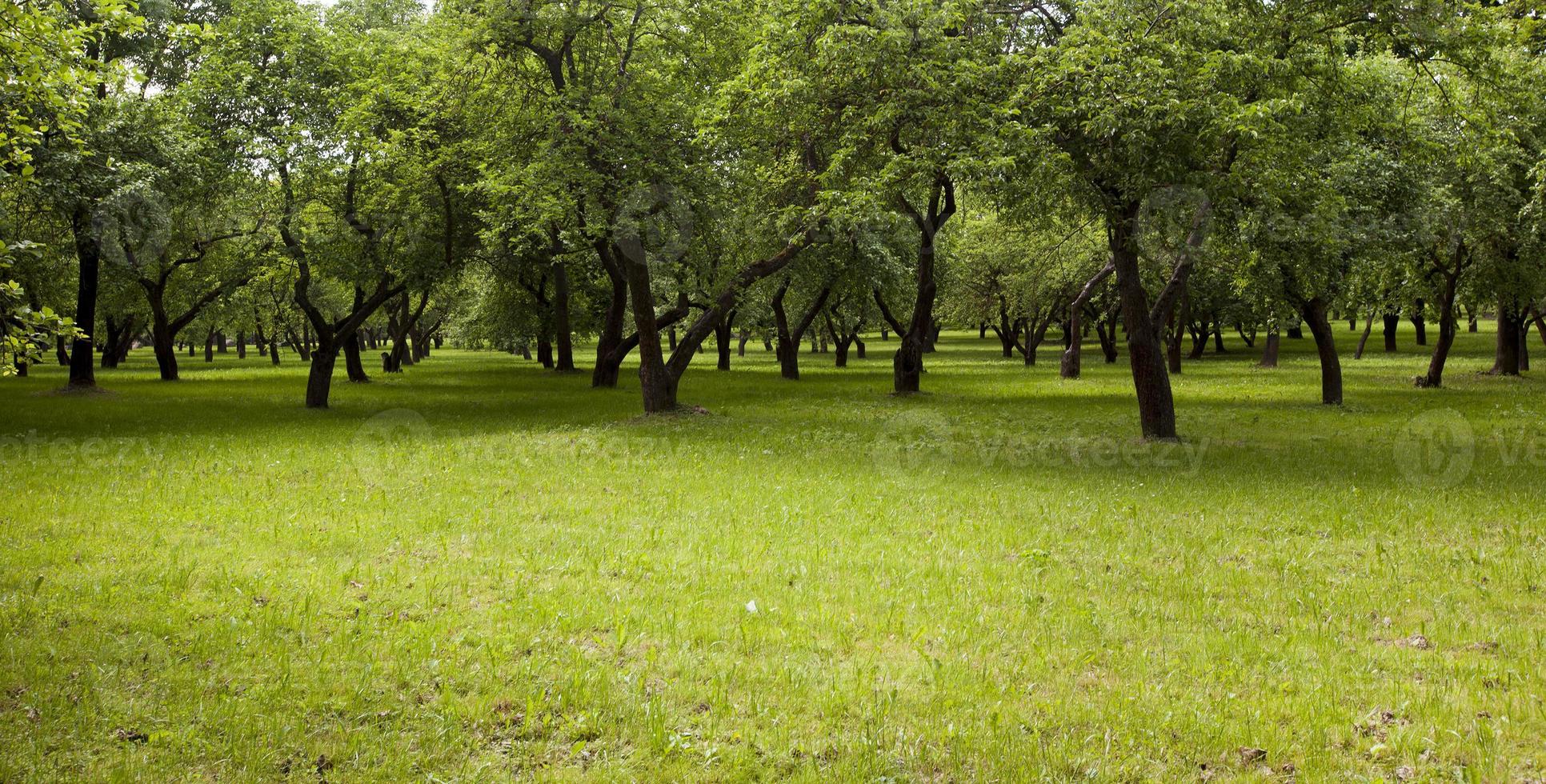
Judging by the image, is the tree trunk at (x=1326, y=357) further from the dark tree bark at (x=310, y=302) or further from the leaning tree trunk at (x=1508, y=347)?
the dark tree bark at (x=310, y=302)

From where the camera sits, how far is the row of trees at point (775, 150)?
14.1m

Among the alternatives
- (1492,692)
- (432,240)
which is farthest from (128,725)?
(432,240)

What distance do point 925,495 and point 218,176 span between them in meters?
21.1

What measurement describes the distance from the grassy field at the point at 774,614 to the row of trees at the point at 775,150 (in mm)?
2519

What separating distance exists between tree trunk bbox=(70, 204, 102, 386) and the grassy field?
10351mm

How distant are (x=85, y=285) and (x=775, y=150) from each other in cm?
2169

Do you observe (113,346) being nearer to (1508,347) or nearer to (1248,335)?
(1508,347)

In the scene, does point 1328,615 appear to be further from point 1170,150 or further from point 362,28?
point 362,28

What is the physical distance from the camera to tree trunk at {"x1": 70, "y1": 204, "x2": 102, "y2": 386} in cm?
2375

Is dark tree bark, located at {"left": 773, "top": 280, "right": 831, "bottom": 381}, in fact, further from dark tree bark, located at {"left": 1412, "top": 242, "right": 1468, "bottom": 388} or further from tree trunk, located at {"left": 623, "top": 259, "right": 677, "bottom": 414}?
dark tree bark, located at {"left": 1412, "top": 242, "right": 1468, "bottom": 388}

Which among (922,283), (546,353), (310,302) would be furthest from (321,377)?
(546,353)

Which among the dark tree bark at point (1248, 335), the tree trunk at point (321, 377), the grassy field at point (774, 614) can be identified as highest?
the dark tree bark at point (1248, 335)

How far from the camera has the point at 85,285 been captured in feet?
93.1

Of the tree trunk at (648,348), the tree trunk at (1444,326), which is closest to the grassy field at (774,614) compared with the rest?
the tree trunk at (648,348)
